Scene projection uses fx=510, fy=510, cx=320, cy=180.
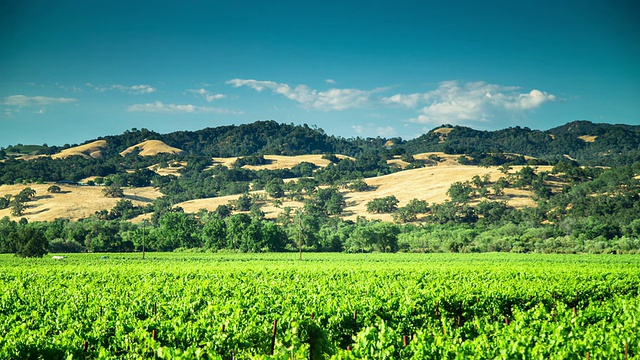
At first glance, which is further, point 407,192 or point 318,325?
point 407,192

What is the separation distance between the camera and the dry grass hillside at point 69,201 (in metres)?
145

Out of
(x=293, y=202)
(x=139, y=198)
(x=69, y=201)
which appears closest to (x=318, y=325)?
(x=293, y=202)

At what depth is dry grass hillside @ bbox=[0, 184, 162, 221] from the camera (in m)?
145

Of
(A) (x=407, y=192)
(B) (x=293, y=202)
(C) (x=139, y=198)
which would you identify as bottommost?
(B) (x=293, y=202)

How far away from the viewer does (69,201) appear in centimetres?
15700

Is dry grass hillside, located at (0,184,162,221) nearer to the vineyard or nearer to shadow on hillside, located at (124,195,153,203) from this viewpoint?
shadow on hillside, located at (124,195,153,203)

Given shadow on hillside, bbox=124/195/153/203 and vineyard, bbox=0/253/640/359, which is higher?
vineyard, bbox=0/253/640/359

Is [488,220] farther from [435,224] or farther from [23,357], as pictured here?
[23,357]

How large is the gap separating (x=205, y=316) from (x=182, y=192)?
180 meters

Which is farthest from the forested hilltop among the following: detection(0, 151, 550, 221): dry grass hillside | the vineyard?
the vineyard

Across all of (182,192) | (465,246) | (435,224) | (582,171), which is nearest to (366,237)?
(465,246)

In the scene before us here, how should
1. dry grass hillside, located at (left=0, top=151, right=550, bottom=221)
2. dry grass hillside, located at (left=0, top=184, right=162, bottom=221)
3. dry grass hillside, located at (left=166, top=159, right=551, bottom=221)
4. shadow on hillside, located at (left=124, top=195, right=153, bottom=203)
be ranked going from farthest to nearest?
1. shadow on hillside, located at (left=124, top=195, right=153, bottom=203)
2. dry grass hillside, located at (left=0, top=184, right=162, bottom=221)
3. dry grass hillside, located at (left=0, top=151, right=550, bottom=221)
4. dry grass hillside, located at (left=166, top=159, right=551, bottom=221)

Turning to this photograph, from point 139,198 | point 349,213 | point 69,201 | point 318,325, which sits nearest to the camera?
point 318,325

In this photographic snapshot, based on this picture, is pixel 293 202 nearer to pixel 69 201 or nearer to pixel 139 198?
pixel 139 198
